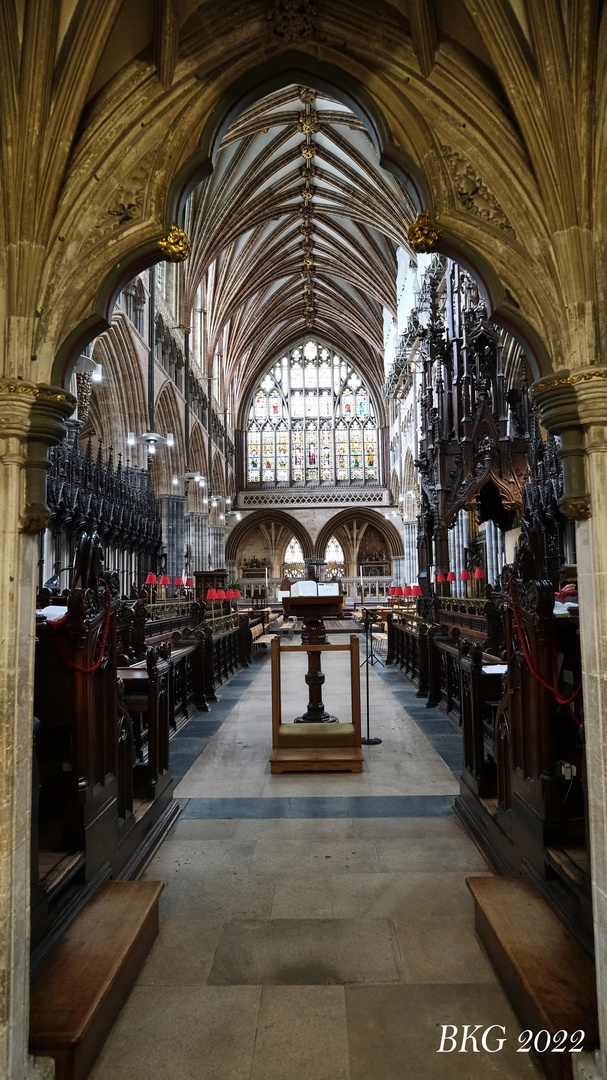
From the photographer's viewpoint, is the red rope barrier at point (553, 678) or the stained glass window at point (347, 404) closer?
the red rope barrier at point (553, 678)

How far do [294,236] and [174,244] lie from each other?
2347cm

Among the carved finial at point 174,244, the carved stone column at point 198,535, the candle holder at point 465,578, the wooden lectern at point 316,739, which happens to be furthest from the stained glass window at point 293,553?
the carved finial at point 174,244

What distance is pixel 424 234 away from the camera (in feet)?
8.54

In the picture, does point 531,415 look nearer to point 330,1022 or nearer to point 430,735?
point 430,735

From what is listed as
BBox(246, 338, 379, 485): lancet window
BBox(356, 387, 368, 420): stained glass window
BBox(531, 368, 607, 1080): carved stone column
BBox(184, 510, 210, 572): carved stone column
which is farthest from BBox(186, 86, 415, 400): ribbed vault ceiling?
BBox(531, 368, 607, 1080): carved stone column

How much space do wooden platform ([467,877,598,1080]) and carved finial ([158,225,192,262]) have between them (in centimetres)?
300

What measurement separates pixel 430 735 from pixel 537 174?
15.7ft

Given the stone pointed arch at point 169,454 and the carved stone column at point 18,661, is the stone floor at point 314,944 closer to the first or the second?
the carved stone column at point 18,661

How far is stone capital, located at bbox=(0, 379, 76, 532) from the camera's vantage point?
6.77 feet

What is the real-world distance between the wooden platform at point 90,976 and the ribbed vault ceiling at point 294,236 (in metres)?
14.4

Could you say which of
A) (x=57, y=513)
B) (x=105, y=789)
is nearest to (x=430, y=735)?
(x=105, y=789)

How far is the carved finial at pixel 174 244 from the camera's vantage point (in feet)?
8.47

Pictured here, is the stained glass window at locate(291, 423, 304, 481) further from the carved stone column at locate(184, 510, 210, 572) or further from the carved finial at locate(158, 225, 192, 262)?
the carved finial at locate(158, 225, 192, 262)

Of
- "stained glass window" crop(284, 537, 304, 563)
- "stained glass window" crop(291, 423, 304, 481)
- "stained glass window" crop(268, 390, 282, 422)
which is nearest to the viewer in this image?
"stained glass window" crop(291, 423, 304, 481)
